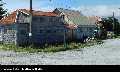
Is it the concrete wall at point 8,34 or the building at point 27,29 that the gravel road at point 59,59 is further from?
the concrete wall at point 8,34

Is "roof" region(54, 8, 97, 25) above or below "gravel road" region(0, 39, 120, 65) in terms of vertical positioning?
above

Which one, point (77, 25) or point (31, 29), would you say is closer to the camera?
point (31, 29)

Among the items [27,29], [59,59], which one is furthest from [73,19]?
[59,59]

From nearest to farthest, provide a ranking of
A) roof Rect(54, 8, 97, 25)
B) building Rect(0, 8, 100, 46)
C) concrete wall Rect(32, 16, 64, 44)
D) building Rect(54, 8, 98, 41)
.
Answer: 1. building Rect(0, 8, 100, 46)
2. concrete wall Rect(32, 16, 64, 44)
3. building Rect(54, 8, 98, 41)
4. roof Rect(54, 8, 97, 25)

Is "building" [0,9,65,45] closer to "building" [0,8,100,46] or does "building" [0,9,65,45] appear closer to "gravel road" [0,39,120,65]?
"building" [0,8,100,46]

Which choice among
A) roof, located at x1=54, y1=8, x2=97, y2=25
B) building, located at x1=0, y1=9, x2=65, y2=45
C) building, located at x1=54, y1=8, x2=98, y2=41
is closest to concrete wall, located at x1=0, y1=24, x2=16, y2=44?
building, located at x1=0, y1=9, x2=65, y2=45

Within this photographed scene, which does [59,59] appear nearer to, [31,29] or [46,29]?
[31,29]

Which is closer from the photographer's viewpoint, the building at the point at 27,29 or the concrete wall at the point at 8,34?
the building at the point at 27,29

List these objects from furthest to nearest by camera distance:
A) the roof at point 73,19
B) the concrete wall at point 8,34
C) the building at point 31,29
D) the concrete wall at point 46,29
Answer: the roof at point 73,19 < the concrete wall at point 46,29 < the concrete wall at point 8,34 < the building at point 31,29

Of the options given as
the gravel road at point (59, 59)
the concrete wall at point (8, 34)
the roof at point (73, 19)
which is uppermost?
the roof at point (73, 19)

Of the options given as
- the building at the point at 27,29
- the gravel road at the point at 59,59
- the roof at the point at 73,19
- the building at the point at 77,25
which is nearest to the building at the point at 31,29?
the building at the point at 27,29
